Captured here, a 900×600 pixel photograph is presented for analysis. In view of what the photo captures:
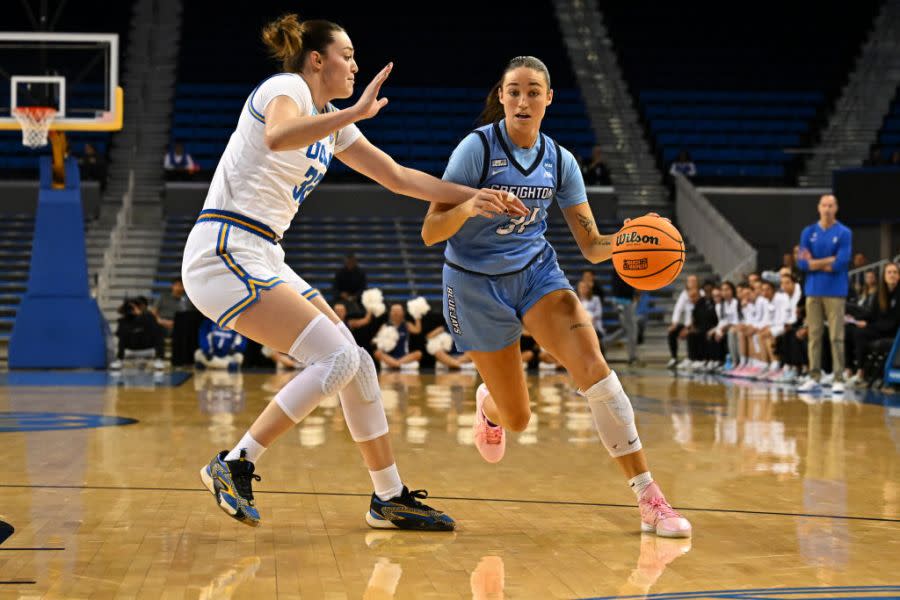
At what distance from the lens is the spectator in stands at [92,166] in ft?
73.7

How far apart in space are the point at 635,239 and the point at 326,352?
1388 mm

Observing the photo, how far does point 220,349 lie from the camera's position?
620 inches

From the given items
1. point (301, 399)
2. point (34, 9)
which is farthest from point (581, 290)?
point (34, 9)

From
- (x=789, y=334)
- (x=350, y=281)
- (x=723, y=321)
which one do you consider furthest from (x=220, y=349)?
(x=789, y=334)

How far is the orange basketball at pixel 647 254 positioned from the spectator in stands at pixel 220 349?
37.3ft

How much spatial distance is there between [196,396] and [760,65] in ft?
65.3

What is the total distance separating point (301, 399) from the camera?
427cm

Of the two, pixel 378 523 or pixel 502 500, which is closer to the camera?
pixel 378 523

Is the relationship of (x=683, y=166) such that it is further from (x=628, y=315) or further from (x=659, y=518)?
(x=659, y=518)

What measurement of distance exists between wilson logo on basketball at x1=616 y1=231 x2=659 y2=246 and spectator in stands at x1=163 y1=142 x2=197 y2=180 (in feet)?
62.5

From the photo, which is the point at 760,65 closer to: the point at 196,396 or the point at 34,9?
the point at 34,9

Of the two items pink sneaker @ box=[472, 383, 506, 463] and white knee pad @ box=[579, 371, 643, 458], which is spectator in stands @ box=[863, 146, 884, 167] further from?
white knee pad @ box=[579, 371, 643, 458]

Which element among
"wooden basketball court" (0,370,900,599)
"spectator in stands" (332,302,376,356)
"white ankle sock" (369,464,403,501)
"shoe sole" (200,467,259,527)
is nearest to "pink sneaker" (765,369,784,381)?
"wooden basketball court" (0,370,900,599)

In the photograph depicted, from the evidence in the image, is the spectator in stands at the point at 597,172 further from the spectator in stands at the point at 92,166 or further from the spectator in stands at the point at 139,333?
the spectator in stands at the point at 139,333
